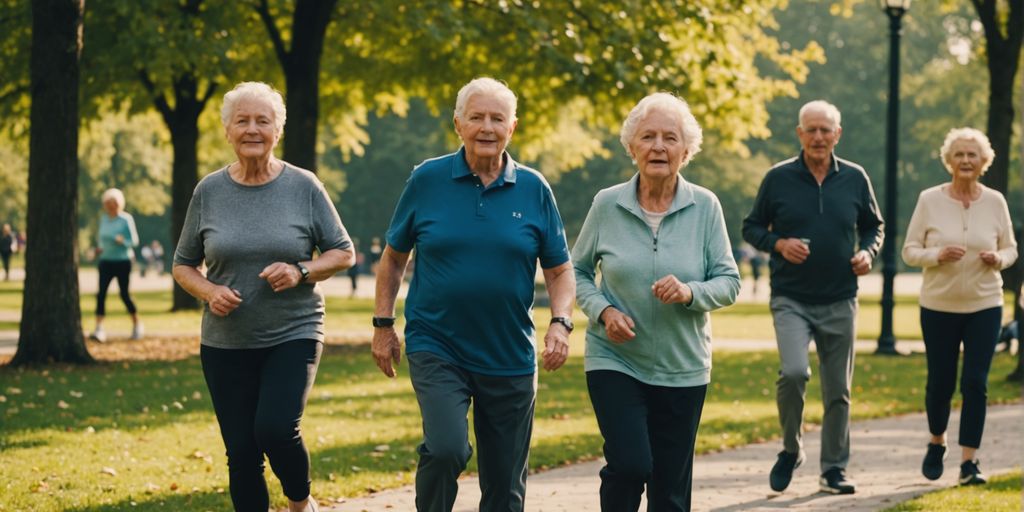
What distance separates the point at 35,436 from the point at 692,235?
19.6 feet

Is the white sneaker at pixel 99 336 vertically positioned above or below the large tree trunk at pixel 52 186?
below

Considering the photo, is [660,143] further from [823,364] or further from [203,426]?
[203,426]

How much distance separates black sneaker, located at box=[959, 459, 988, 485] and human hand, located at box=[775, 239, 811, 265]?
1.70 metres

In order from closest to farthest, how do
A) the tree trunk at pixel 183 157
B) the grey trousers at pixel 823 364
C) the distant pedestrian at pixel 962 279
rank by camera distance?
the grey trousers at pixel 823 364 → the distant pedestrian at pixel 962 279 → the tree trunk at pixel 183 157

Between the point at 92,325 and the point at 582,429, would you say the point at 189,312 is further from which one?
the point at 582,429

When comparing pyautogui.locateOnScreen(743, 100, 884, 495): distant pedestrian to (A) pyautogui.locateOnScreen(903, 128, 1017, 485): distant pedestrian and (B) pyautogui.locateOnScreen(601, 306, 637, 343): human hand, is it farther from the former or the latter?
(B) pyautogui.locateOnScreen(601, 306, 637, 343): human hand

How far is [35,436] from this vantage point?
9.61m

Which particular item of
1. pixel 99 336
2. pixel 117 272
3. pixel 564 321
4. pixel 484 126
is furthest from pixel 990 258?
pixel 99 336

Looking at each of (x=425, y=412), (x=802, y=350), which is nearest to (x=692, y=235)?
(x=425, y=412)

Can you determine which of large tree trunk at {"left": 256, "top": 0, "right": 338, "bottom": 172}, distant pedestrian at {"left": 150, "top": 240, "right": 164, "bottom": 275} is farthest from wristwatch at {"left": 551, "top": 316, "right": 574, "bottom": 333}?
distant pedestrian at {"left": 150, "top": 240, "right": 164, "bottom": 275}

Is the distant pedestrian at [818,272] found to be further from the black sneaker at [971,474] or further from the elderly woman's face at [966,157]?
the black sneaker at [971,474]

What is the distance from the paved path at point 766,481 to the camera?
7.53m

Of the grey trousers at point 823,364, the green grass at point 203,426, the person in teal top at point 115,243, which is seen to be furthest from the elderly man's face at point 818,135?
the person in teal top at point 115,243

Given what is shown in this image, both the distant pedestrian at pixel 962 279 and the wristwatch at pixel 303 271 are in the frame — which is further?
the distant pedestrian at pixel 962 279
